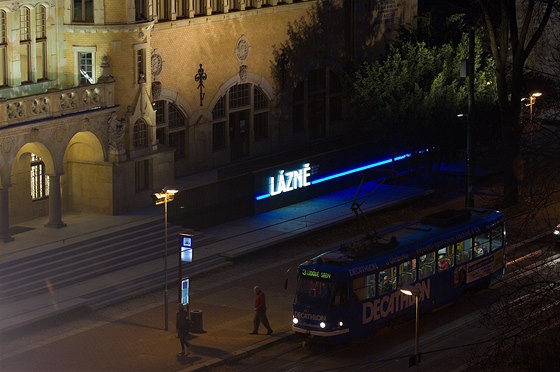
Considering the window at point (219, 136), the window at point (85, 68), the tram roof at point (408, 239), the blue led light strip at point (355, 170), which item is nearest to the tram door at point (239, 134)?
the window at point (219, 136)

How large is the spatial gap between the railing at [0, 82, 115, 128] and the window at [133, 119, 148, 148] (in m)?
1.82

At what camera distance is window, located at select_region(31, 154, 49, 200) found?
2282 inches

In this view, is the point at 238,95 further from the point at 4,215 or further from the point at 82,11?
the point at 4,215

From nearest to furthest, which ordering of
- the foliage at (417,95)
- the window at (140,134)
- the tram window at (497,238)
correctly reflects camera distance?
1. the tram window at (497,238)
2. the window at (140,134)
3. the foliage at (417,95)

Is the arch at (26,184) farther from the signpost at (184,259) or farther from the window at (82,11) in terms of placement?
the signpost at (184,259)

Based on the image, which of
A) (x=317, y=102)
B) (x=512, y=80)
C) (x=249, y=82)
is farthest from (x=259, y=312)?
(x=317, y=102)

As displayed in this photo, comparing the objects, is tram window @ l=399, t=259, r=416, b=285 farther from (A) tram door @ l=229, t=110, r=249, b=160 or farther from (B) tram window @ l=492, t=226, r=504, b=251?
(A) tram door @ l=229, t=110, r=249, b=160

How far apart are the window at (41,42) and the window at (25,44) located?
503mm

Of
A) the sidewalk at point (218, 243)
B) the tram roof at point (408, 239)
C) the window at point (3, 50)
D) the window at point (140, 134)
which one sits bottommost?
the sidewalk at point (218, 243)

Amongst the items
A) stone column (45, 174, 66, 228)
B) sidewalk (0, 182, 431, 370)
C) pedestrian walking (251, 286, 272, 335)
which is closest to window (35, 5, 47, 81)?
stone column (45, 174, 66, 228)

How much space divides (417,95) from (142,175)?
45.7 feet

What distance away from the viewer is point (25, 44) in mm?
56906

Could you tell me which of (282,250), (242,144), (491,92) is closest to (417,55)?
(491,92)

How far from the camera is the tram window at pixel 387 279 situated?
155 ft
